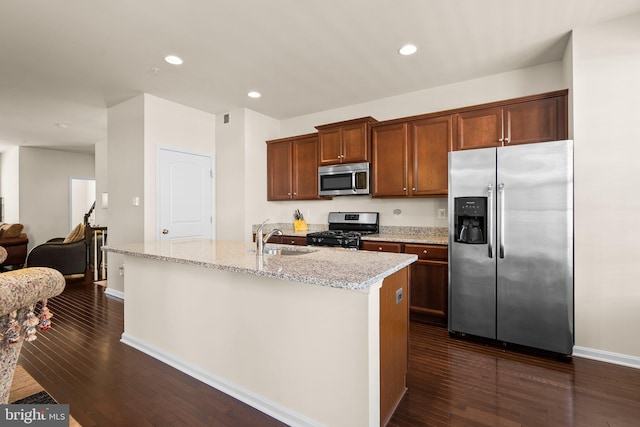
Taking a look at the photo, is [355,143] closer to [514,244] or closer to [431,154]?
[431,154]

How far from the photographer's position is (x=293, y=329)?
1783mm

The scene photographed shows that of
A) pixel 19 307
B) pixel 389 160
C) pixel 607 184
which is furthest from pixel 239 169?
pixel 607 184

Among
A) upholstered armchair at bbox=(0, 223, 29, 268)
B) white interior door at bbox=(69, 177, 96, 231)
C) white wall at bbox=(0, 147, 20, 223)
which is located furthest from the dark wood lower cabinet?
white wall at bbox=(0, 147, 20, 223)

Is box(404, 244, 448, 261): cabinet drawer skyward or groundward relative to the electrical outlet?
skyward

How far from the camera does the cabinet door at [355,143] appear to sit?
398 centimetres

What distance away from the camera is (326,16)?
98.0 inches

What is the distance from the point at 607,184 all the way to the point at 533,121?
0.85 m

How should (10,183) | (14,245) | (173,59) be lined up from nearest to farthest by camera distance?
(173,59) → (14,245) → (10,183)

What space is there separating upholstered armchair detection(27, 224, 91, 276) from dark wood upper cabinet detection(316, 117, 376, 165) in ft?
13.9

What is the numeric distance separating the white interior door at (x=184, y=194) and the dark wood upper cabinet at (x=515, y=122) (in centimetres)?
347

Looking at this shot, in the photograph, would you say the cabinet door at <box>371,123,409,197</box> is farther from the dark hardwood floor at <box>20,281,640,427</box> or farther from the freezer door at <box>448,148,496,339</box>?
the dark hardwood floor at <box>20,281,640,427</box>

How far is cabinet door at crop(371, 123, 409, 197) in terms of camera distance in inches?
147

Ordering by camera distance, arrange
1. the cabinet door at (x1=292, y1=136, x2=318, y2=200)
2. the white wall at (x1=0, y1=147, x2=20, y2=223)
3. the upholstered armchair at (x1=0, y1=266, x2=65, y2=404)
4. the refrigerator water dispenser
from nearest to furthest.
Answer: the upholstered armchair at (x1=0, y1=266, x2=65, y2=404) < the refrigerator water dispenser < the cabinet door at (x1=292, y1=136, x2=318, y2=200) < the white wall at (x1=0, y1=147, x2=20, y2=223)

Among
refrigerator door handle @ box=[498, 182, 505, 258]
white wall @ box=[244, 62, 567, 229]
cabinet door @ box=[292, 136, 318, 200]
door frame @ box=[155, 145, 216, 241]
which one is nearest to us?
refrigerator door handle @ box=[498, 182, 505, 258]
